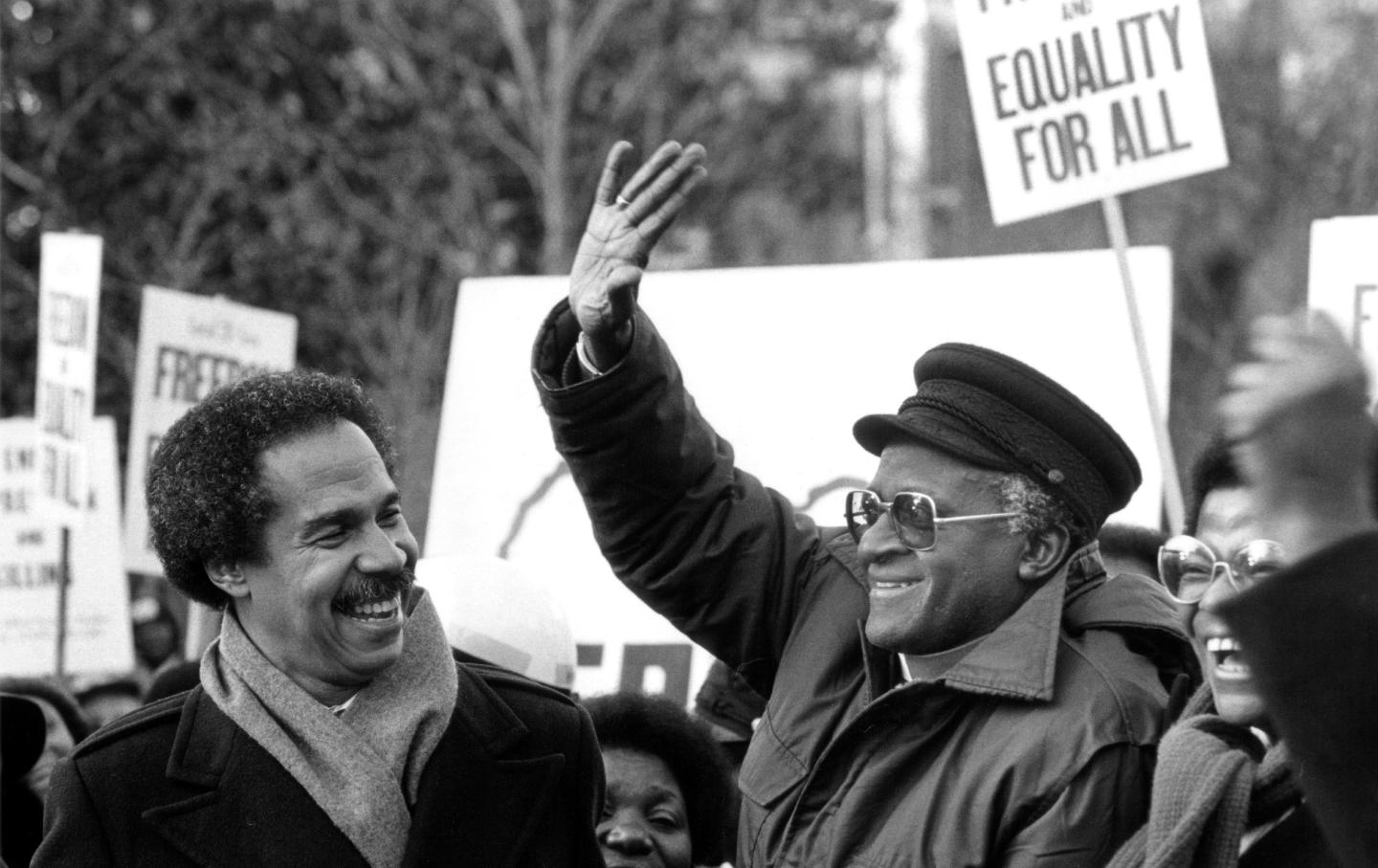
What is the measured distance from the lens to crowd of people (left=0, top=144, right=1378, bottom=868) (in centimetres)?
295

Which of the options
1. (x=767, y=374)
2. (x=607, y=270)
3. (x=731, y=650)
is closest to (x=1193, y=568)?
(x=731, y=650)

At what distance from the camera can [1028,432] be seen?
3396 millimetres

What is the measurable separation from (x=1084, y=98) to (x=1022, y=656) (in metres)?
2.18

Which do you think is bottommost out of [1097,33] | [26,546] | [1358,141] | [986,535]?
[26,546]

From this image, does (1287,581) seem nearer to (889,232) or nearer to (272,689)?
(272,689)

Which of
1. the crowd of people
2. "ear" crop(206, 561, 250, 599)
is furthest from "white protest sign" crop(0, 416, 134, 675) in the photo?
"ear" crop(206, 561, 250, 599)

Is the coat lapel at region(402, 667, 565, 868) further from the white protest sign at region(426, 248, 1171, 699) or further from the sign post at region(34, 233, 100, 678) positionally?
the sign post at region(34, 233, 100, 678)

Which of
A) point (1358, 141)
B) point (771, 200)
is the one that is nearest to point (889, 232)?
point (771, 200)

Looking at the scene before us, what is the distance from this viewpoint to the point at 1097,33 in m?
5.02

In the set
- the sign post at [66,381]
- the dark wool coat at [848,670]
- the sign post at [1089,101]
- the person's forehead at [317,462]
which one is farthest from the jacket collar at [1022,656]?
the sign post at [66,381]

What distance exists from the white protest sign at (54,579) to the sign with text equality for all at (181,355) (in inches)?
21.6

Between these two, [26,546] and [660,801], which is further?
[26,546]

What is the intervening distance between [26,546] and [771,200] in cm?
→ 1390

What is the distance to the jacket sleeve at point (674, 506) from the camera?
350cm
